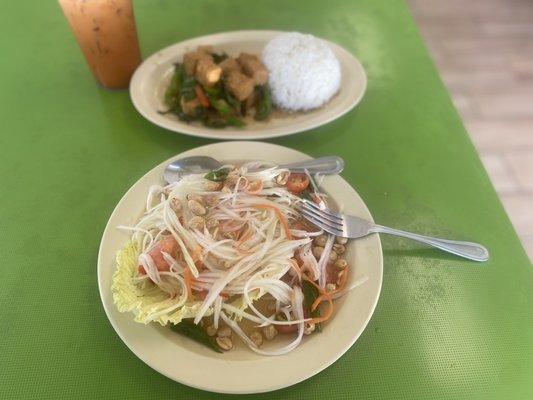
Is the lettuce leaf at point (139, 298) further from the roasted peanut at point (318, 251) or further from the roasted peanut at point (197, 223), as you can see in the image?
the roasted peanut at point (318, 251)

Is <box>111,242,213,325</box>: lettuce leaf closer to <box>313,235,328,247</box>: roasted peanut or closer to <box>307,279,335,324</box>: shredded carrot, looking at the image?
<box>307,279,335,324</box>: shredded carrot

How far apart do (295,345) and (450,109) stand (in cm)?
133

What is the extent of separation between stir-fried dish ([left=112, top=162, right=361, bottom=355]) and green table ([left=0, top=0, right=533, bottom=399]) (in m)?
0.16

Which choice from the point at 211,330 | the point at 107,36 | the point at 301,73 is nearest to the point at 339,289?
the point at 211,330

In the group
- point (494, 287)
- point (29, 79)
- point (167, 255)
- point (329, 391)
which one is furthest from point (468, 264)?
point (29, 79)

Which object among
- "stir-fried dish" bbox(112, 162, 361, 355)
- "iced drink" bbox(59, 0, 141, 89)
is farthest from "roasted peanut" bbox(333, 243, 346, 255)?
"iced drink" bbox(59, 0, 141, 89)

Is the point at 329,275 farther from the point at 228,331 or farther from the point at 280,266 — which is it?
the point at 228,331

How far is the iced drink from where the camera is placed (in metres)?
1.63

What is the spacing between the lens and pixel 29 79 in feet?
6.26

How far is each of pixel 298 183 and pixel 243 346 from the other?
568mm

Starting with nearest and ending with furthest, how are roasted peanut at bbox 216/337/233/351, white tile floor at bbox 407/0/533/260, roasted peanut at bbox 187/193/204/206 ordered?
roasted peanut at bbox 216/337/233/351
roasted peanut at bbox 187/193/204/206
white tile floor at bbox 407/0/533/260

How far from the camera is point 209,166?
1.45 m

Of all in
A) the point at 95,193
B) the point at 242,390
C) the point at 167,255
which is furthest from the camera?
the point at 95,193

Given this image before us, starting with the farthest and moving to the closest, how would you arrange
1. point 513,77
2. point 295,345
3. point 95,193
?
point 513,77 → point 95,193 → point 295,345
